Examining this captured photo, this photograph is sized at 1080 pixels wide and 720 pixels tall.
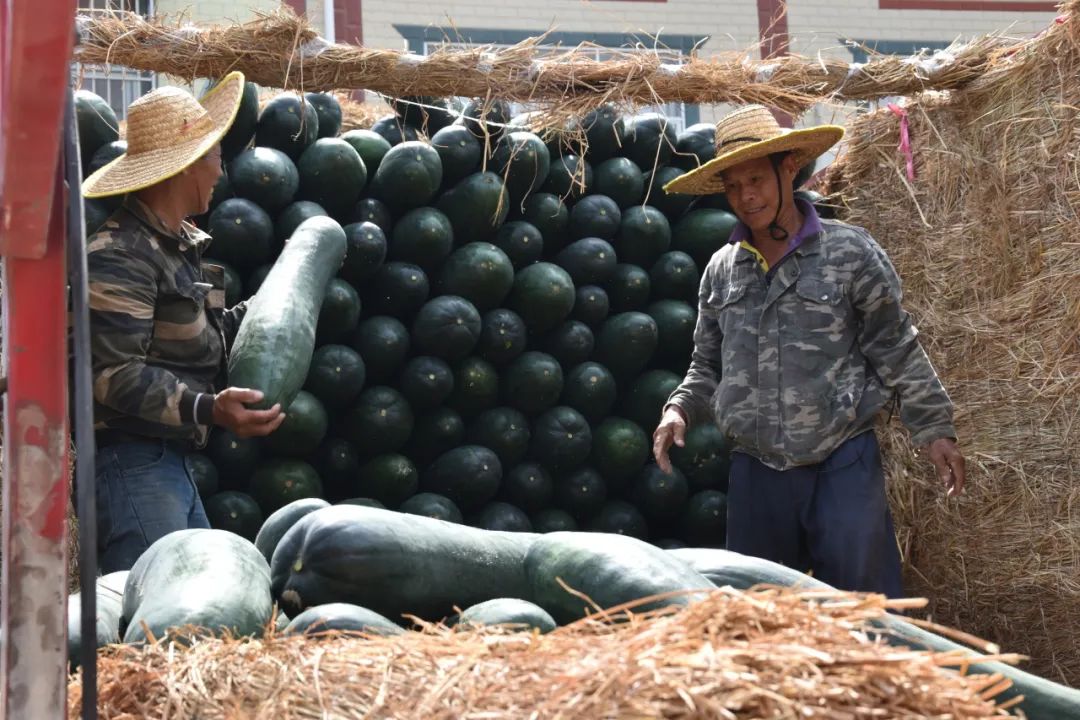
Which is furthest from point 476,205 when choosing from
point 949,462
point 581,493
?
point 949,462

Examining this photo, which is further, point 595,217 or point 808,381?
point 595,217

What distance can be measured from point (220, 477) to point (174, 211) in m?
1.94

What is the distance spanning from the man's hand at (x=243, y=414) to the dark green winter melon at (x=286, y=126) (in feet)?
9.20

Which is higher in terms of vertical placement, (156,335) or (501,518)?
(156,335)

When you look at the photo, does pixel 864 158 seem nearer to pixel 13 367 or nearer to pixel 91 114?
pixel 91 114

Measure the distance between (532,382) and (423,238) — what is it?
2.84ft

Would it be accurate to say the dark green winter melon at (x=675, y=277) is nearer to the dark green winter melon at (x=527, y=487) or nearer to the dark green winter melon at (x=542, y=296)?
the dark green winter melon at (x=542, y=296)

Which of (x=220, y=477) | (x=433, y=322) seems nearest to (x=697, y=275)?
(x=433, y=322)

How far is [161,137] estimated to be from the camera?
4.38m

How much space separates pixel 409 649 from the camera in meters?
1.87

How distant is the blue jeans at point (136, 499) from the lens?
4.12 metres

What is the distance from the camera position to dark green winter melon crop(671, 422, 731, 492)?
650 cm

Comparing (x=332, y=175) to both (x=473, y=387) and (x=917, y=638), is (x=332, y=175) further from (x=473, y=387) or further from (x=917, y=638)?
(x=917, y=638)

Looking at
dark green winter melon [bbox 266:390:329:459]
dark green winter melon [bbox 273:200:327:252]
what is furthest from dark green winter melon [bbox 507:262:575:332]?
dark green winter melon [bbox 266:390:329:459]
